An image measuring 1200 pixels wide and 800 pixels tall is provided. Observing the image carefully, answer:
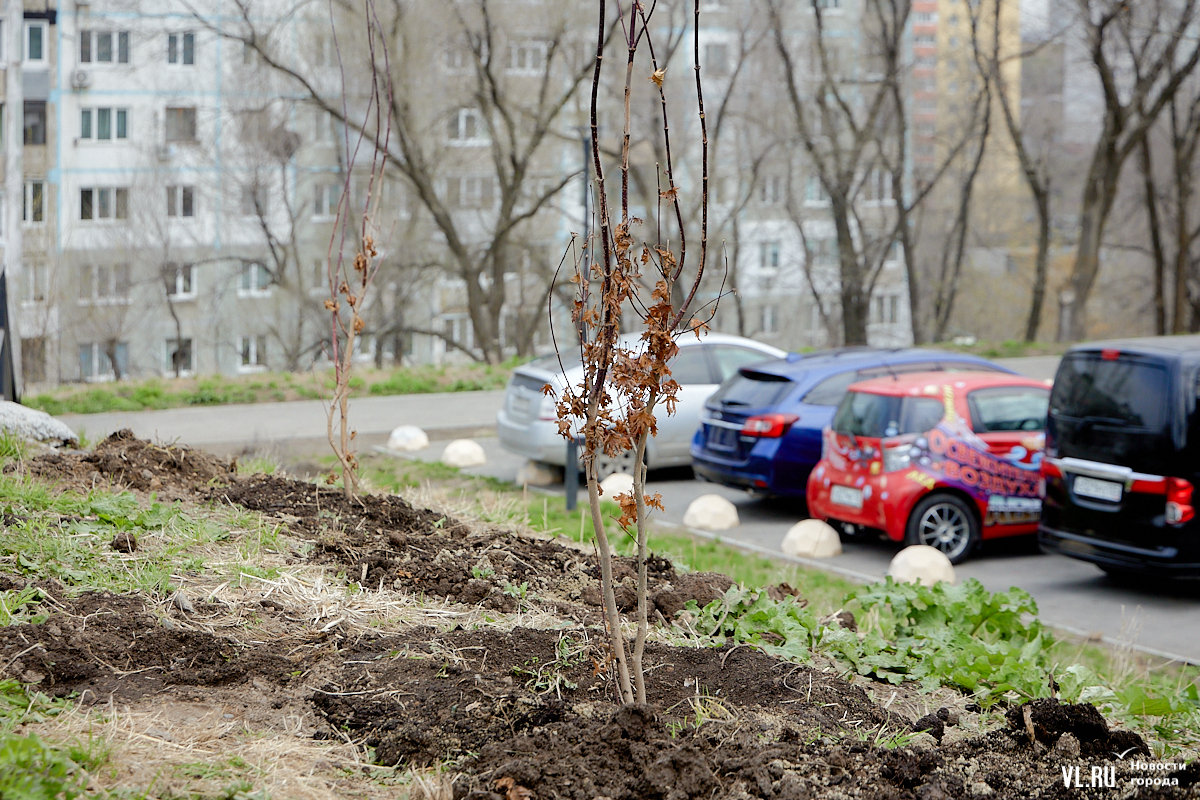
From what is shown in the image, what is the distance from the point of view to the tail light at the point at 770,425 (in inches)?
417

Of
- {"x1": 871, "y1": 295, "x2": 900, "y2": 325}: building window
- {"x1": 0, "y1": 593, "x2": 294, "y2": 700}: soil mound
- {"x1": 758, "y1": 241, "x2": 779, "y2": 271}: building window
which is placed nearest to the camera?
{"x1": 0, "y1": 593, "x2": 294, "y2": 700}: soil mound

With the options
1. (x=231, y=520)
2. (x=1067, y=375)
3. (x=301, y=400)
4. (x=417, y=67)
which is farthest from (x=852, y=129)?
(x=231, y=520)

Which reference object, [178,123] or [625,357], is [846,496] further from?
[178,123]

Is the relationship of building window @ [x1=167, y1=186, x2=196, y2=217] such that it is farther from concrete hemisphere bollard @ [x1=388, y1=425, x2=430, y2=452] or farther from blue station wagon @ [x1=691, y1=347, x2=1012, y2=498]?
blue station wagon @ [x1=691, y1=347, x2=1012, y2=498]

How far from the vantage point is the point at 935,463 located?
9172mm

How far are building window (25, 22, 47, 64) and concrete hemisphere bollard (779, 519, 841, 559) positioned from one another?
129ft

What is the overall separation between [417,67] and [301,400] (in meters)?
14.0

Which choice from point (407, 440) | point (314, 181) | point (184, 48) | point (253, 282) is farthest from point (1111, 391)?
point (253, 282)

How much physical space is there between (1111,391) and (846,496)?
232 cm

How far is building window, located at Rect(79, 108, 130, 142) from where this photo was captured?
40.8 meters

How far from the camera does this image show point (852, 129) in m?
30.8

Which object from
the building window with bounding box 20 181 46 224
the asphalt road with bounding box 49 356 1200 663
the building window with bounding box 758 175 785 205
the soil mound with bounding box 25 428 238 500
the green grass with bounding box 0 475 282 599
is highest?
the building window with bounding box 758 175 785 205

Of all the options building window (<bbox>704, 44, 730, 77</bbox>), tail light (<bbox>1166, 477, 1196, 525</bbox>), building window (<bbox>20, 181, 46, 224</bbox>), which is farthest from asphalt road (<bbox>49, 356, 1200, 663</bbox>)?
building window (<bbox>20, 181, 46, 224</bbox>)

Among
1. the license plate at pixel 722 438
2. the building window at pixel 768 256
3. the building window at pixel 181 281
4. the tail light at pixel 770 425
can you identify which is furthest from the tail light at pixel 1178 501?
the building window at pixel 181 281
